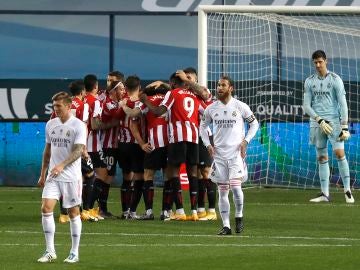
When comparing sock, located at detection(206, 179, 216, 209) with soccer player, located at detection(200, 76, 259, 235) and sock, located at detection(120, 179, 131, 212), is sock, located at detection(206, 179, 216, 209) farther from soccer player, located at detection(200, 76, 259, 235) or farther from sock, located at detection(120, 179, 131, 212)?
soccer player, located at detection(200, 76, 259, 235)

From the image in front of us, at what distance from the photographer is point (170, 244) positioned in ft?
49.5

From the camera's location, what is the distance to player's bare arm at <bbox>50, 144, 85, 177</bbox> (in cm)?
1367

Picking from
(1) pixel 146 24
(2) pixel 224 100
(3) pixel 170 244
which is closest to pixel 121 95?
(2) pixel 224 100

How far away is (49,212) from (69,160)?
55 cm

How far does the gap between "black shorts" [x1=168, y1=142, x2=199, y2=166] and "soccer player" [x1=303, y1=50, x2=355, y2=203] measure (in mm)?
3056

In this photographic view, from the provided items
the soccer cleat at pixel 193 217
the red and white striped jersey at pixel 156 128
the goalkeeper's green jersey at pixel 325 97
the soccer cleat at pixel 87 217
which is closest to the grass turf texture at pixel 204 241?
the soccer cleat at pixel 87 217

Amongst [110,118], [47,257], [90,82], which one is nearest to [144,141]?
[110,118]

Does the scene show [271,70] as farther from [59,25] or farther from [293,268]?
[293,268]

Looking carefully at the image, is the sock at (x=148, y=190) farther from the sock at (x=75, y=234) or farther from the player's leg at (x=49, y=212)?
the sock at (x=75, y=234)

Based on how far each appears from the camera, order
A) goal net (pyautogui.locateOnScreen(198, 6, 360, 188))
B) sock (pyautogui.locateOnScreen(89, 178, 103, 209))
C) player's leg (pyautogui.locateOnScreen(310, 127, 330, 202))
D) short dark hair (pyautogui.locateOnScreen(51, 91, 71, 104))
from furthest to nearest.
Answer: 1. goal net (pyautogui.locateOnScreen(198, 6, 360, 188))
2. player's leg (pyautogui.locateOnScreen(310, 127, 330, 202))
3. sock (pyautogui.locateOnScreen(89, 178, 103, 209))
4. short dark hair (pyautogui.locateOnScreen(51, 91, 71, 104))

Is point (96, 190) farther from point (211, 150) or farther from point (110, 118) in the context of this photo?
point (211, 150)

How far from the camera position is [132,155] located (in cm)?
1908

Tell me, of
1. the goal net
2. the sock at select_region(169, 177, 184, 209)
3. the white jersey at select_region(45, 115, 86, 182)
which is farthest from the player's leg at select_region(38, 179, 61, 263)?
the goal net

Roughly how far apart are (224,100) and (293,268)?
13.2 ft
